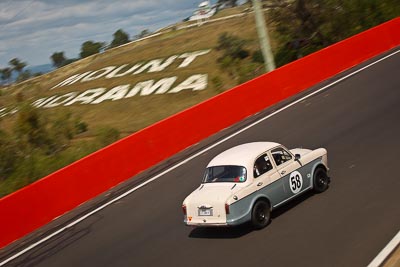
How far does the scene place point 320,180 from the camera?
11898 millimetres

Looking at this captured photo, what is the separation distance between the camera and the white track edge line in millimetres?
8096

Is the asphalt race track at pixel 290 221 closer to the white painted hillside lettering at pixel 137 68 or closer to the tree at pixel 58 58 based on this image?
the white painted hillside lettering at pixel 137 68

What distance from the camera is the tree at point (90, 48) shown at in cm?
11566

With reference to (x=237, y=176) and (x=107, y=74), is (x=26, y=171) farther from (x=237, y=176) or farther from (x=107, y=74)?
(x=107, y=74)

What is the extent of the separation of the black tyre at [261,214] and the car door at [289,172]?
2.11ft

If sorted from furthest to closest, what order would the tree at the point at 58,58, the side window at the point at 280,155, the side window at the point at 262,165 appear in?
1. the tree at the point at 58,58
2. the side window at the point at 280,155
3. the side window at the point at 262,165

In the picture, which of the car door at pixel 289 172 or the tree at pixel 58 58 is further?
the tree at pixel 58 58

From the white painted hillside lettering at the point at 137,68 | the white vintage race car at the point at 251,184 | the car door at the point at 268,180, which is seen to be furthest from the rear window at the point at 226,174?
the white painted hillside lettering at the point at 137,68

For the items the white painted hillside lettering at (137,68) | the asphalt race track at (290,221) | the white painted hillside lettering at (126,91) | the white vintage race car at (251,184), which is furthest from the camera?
the white painted hillside lettering at (137,68)

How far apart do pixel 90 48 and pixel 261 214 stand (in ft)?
367

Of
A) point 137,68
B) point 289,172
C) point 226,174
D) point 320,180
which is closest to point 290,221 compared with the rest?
point 289,172

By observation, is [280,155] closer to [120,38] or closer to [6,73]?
[6,73]

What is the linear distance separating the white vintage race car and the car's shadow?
28 cm

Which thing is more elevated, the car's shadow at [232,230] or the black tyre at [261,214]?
the black tyre at [261,214]
